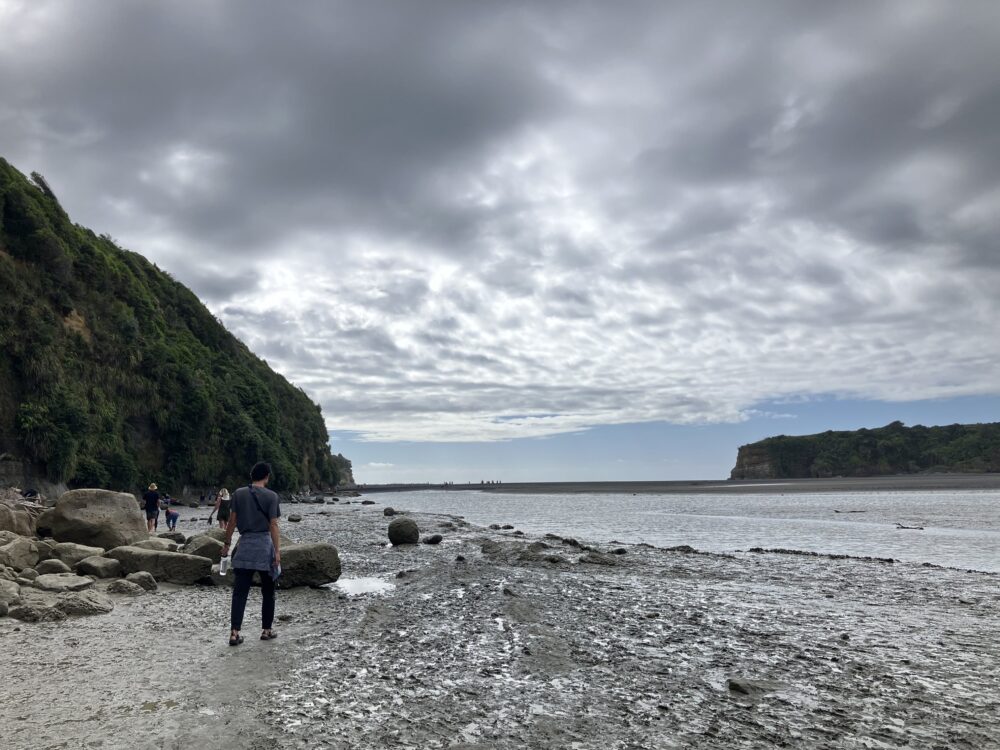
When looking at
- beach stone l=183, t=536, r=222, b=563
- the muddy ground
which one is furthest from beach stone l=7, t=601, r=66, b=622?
beach stone l=183, t=536, r=222, b=563

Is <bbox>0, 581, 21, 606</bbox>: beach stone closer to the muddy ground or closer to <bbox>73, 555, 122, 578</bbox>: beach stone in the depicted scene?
the muddy ground

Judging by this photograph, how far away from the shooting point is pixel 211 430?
8088 centimetres

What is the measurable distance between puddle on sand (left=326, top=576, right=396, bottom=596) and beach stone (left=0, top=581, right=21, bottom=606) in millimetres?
5946

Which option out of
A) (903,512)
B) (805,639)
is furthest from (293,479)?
(805,639)

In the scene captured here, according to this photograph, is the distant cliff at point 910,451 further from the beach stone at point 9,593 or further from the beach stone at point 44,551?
the beach stone at point 9,593

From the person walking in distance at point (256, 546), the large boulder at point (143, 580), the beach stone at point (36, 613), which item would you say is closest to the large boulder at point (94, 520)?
the large boulder at point (143, 580)

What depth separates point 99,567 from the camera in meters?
13.6

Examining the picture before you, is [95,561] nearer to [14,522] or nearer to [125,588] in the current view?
[125,588]

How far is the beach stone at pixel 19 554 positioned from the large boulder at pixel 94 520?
340 centimetres

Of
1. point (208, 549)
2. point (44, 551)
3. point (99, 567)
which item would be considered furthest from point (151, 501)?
point (99, 567)

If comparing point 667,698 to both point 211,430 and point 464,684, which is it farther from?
point 211,430

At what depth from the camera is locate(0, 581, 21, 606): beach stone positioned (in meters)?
9.84

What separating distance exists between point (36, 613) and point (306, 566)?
17.5 ft

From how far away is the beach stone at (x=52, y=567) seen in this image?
42.3 ft
